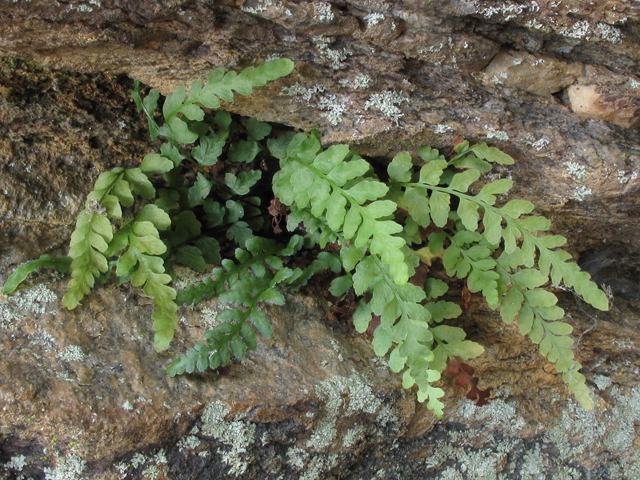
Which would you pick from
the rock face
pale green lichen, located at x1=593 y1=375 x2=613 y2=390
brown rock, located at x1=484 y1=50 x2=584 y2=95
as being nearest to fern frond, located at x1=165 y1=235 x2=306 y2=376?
the rock face

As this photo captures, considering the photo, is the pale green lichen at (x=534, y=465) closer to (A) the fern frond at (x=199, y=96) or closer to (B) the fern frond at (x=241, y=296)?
(B) the fern frond at (x=241, y=296)

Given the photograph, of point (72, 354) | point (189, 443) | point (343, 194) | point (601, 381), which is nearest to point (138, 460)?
point (189, 443)

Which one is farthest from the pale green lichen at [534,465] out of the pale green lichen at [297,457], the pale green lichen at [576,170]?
the pale green lichen at [576,170]

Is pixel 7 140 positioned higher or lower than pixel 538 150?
lower

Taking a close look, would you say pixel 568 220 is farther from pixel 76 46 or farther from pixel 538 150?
pixel 76 46

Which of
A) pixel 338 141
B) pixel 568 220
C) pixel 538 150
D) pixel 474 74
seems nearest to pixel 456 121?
pixel 474 74

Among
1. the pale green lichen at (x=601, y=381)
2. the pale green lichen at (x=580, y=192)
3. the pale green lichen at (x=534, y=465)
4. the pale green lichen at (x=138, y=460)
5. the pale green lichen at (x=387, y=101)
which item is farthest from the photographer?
the pale green lichen at (x=601, y=381)

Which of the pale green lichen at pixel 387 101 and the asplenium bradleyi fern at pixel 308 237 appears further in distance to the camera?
the pale green lichen at pixel 387 101

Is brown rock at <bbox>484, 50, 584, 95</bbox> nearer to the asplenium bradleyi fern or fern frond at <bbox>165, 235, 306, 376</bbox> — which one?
the asplenium bradleyi fern
